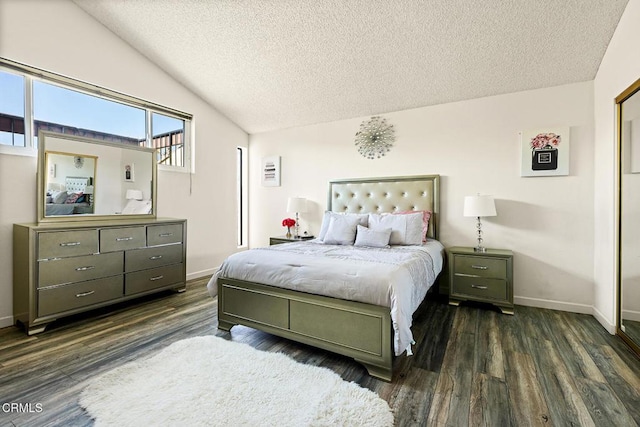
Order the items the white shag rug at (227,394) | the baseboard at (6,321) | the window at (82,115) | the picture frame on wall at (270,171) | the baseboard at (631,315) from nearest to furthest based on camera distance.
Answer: the white shag rug at (227,394) → the baseboard at (631,315) → the baseboard at (6,321) → the window at (82,115) → the picture frame on wall at (270,171)

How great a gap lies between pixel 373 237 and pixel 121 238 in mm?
2775

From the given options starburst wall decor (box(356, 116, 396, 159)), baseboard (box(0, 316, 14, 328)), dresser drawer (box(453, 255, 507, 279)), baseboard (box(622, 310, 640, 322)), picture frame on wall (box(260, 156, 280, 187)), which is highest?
starburst wall decor (box(356, 116, 396, 159))

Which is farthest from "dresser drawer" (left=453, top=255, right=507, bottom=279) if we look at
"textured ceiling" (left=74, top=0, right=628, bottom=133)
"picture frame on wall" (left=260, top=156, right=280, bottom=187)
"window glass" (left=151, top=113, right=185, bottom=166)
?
"window glass" (left=151, top=113, right=185, bottom=166)

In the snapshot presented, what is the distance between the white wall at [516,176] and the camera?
307 centimetres

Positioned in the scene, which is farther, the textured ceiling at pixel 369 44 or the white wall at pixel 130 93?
the white wall at pixel 130 93

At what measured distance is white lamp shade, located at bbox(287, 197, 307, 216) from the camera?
4.49 m

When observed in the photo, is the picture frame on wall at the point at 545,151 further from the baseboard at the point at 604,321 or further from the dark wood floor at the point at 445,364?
the dark wood floor at the point at 445,364

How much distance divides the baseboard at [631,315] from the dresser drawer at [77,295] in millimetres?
4765

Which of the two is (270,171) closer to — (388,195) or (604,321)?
(388,195)

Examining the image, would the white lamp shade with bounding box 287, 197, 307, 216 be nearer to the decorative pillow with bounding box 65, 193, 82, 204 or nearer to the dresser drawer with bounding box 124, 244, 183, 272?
the dresser drawer with bounding box 124, 244, 183, 272

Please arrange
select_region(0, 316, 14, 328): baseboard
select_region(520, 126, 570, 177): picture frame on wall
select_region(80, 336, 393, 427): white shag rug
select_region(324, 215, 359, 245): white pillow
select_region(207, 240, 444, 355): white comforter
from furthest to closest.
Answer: select_region(324, 215, 359, 245): white pillow → select_region(520, 126, 570, 177): picture frame on wall → select_region(0, 316, 14, 328): baseboard → select_region(207, 240, 444, 355): white comforter → select_region(80, 336, 393, 427): white shag rug

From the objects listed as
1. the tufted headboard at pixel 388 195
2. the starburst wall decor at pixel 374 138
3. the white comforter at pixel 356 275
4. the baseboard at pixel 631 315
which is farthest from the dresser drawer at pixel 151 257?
the baseboard at pixel 631 315

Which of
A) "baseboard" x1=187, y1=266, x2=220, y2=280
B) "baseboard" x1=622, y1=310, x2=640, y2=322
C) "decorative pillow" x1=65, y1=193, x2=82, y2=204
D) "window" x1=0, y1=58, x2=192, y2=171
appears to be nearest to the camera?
"baseboard" x1=622, y1=310, x2=640, y2=322

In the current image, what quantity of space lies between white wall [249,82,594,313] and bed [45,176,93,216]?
331cm
